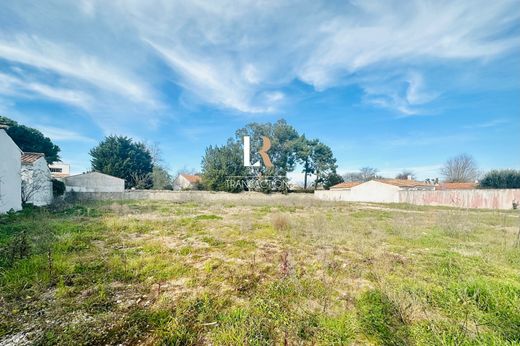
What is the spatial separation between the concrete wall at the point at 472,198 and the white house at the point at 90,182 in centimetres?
3506

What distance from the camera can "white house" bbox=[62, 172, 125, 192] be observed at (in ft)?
83.1

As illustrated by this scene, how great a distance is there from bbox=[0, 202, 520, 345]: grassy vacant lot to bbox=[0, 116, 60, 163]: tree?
27.7 metres

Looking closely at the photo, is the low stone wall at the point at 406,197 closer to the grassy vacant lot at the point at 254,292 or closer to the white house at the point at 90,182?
the white house at the point at 90,182

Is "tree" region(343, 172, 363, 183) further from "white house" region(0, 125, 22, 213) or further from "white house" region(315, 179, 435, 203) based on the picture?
"white house" region(0, 125, 22, 213)

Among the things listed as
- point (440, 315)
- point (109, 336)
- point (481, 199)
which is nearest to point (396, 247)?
point (440, 315)

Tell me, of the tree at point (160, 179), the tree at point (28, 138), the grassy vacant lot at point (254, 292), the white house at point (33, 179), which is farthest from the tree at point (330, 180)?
the tree at point (28, 138)

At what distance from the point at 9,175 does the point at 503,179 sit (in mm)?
44117

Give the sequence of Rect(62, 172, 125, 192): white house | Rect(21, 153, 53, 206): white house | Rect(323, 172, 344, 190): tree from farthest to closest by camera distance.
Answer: Rect(323, 172, 344, 190): tree < Rect(62, 172, 125, 192): white house < Rect(21, 153, 53, 206): white house

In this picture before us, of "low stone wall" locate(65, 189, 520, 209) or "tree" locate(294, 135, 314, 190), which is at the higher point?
"tree" locate(294, 135, 314, 190)

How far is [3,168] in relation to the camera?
9.70 meters

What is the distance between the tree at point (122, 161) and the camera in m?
29.8

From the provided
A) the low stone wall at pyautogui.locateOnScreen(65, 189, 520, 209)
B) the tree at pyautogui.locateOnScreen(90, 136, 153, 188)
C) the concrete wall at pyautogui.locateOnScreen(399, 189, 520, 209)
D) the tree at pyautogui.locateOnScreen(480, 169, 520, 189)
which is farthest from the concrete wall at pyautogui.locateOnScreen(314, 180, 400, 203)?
the tree at pyautogui.locateOnScreen(90, 136, 153, 188)

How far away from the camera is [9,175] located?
10.2 m

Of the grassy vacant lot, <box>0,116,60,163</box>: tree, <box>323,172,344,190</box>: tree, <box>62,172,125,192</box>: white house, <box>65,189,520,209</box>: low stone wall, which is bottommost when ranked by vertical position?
the grassy vacant lot
